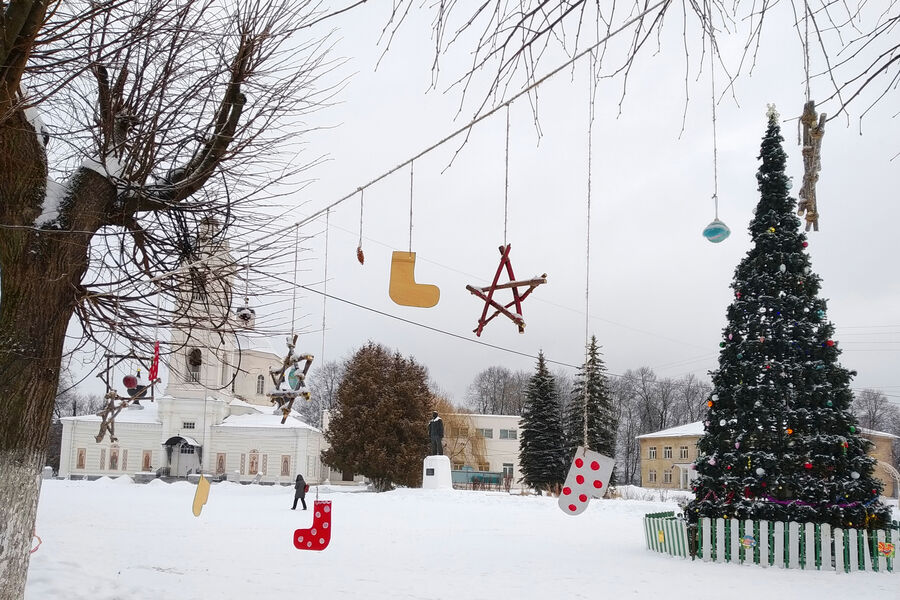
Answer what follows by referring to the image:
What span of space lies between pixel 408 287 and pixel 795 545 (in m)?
10.2

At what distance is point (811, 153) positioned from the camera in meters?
2.70

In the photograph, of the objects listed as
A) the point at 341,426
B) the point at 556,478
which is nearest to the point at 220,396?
the point at 341,426

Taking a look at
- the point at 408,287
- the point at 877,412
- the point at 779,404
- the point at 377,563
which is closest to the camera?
the point at 408,287

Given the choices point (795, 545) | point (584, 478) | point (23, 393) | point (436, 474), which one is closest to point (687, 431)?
point (436, 474)

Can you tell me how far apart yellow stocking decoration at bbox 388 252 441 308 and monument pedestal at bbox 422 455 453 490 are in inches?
1055

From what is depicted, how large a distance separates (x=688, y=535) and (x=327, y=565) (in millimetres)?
6561

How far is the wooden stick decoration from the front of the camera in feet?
8.84

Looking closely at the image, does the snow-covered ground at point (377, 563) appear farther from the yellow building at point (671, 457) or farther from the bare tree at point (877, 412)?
the bare tree at point (877, 412)

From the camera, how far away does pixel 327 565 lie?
1146cm

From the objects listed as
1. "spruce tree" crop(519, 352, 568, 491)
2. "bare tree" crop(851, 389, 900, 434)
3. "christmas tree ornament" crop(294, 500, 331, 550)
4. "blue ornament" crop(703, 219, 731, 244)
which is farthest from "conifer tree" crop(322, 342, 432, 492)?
"bare tree" crop(851, 389, 900, 434)

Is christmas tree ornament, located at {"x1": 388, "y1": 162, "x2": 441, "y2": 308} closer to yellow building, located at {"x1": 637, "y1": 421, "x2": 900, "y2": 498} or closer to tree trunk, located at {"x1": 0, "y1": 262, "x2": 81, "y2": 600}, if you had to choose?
tree trunk, located at {"x1": 0, "y1": 262, "x2": 81, "y2": 600}

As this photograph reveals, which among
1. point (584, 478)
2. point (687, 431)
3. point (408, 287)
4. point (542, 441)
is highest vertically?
point (408, 287)

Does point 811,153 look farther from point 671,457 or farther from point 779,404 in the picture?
point 671,457

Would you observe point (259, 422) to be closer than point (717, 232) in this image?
No
